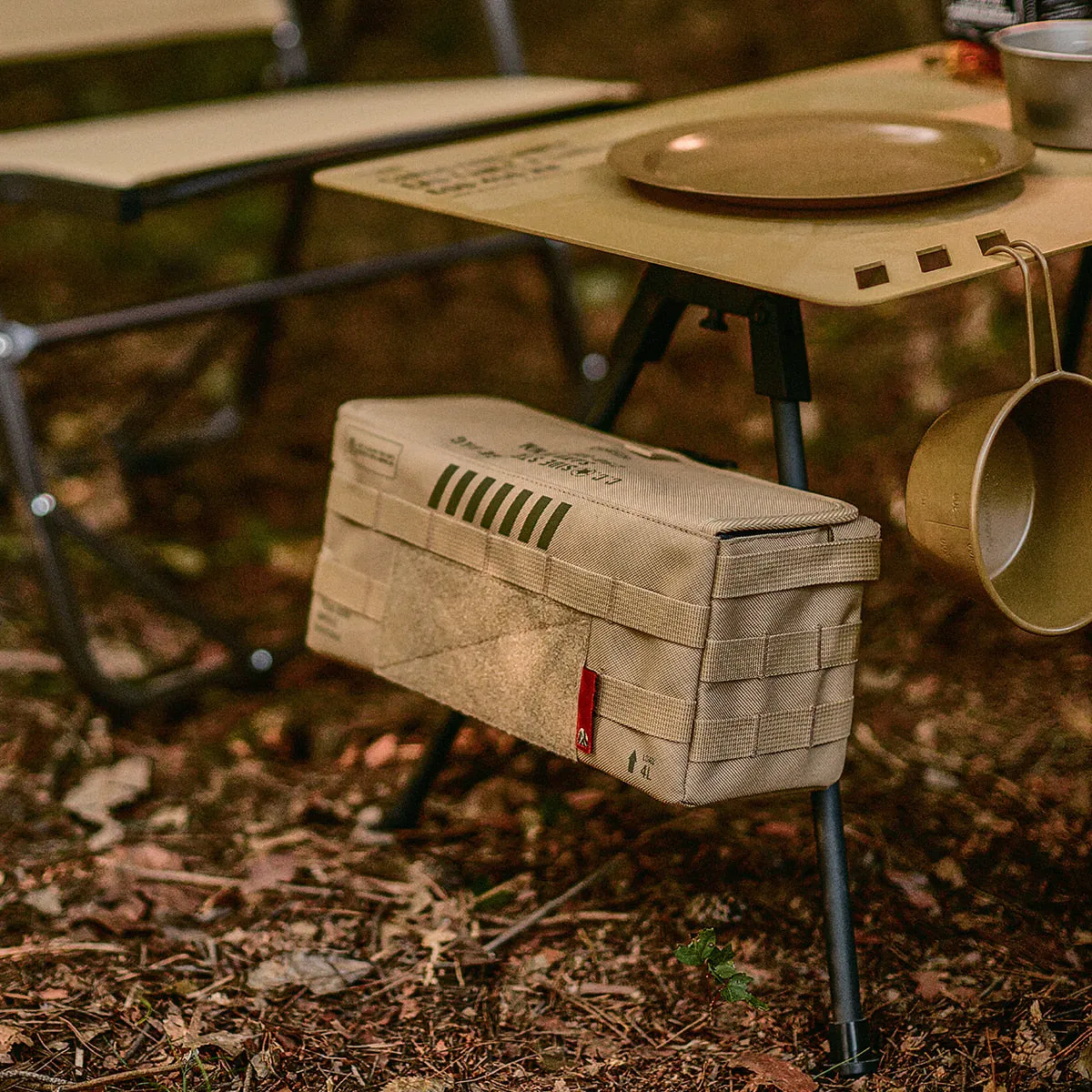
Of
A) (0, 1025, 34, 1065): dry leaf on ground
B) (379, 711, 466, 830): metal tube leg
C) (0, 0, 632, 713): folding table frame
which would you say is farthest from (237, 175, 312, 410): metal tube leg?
→ (0, 1025, 34, 1065): dry leaf on ground

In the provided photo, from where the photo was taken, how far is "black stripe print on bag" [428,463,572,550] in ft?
3.89

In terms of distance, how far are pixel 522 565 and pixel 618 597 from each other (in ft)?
0.36

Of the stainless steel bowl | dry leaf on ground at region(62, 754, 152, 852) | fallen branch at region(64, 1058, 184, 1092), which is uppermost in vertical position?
the stainless steel bowl

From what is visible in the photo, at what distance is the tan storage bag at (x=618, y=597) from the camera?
110cm

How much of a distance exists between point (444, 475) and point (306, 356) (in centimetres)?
173

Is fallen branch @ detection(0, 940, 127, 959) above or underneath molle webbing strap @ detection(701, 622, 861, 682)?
underneath

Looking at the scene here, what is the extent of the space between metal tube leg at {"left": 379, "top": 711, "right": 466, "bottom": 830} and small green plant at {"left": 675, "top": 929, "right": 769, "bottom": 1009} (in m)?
0.37

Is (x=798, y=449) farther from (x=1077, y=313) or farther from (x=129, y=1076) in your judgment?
(x=129, y=1076)

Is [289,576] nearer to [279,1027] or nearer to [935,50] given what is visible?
[279,1027]

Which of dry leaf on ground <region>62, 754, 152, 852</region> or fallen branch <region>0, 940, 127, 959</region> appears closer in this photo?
fallen branch <region>0, 940, 127, 959</region>

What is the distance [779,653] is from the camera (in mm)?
1121

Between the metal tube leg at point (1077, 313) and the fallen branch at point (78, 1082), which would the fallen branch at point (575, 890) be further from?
the metal tube leg at point (1077, 313)

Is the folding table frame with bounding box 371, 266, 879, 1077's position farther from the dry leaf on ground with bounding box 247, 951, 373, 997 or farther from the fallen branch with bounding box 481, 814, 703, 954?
the dry leaf on ground with bounding box 247, 951, 373, 997

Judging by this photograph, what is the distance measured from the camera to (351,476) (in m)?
1.36
